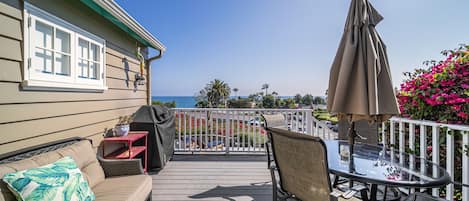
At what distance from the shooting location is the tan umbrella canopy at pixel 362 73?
5.74 feet

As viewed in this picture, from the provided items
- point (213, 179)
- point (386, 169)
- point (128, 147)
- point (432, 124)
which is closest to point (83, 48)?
point (128, 147)

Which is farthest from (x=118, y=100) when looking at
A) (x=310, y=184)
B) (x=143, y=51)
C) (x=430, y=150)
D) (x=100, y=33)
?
(x=430, y=150)

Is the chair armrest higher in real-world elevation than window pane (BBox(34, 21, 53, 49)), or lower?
lower

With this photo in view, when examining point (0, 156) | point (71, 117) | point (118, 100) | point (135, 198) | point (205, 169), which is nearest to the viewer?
point (0, 156)

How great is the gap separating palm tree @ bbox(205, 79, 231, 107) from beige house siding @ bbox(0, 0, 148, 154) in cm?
971

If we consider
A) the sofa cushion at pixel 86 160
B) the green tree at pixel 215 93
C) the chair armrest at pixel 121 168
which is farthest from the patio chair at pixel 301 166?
the green tree at pixel 215 93

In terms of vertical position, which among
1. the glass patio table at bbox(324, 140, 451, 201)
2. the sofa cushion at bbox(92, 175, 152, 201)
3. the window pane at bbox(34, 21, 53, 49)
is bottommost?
the sofa cushion at bbox(92, 175, 152, 201)

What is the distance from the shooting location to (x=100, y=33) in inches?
126

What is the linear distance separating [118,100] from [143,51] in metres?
1.67

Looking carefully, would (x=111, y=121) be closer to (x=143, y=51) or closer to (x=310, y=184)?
(x=143, y=51)

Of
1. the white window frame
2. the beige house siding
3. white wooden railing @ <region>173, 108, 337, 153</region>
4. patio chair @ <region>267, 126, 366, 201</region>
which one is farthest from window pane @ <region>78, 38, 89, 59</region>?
patio chair @ <region>267, 126, 366, 201</region>

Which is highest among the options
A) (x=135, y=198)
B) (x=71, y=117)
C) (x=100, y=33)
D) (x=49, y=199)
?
(x=100, y=33)

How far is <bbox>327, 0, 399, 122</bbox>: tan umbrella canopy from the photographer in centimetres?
175

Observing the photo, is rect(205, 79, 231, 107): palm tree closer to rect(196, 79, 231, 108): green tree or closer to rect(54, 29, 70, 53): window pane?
rect(196, 79, 231, 108): green tree
